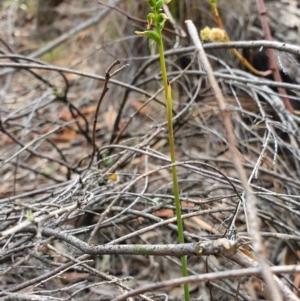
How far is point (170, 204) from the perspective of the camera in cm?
112

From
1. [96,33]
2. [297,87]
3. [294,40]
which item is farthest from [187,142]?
[96,33]

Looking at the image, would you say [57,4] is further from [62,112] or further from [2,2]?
[62,112]

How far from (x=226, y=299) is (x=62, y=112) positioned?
1574 mm

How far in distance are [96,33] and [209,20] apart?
0.84m

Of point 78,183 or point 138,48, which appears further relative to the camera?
point 138,48

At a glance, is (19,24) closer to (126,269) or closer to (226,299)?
(126,269)

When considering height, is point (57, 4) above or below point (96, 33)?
above

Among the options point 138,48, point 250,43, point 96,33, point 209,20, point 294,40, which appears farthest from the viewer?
point 96,33

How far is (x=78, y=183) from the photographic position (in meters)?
0.94

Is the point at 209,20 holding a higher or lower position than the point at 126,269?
higher

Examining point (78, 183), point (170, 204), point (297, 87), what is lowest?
point (170, 204)

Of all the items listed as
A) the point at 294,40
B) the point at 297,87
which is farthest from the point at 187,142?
the point at 297,87

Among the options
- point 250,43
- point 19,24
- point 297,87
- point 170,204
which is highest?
point 19,24

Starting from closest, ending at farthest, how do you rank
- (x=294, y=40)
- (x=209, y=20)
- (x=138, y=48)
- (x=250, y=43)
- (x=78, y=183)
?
1. (x=78, y=183)
2. (x=250, y=43)
3. (x=294, y=40)
4. (x=209, y=20)
5. (x=138, y=48)
